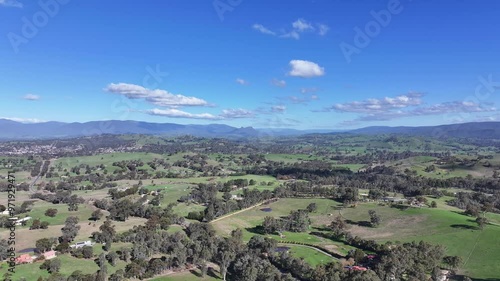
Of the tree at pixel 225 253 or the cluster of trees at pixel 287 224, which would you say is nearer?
the tree at pixel 225 253

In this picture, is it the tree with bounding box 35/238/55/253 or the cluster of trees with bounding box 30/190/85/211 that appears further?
the cluster of trees with bounding box 30/190/85/211

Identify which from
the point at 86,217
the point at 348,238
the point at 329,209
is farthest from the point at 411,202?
the point at 86,217

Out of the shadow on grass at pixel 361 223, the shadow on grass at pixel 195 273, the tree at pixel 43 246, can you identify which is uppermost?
the tree at pixel 43 246

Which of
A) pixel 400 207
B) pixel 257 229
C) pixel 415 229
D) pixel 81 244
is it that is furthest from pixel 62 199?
pixel 415 229

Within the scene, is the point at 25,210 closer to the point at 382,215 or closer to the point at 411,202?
the point at 382,215

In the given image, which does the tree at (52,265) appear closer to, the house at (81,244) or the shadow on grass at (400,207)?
the house at (81,244)

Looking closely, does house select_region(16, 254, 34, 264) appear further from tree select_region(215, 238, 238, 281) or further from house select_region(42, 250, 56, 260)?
tree select_region(215, 238, 238, 281)

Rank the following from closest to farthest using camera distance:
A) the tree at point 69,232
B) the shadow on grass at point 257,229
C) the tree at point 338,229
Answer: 1. the tree at point 69,232
2. the tree at point 338,229
3. the shadow on grass at point 257,229

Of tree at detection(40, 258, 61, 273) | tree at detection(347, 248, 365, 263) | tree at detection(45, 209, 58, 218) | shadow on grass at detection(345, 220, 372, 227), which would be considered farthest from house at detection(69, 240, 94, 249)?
shadow on grass at detection(345, 220, 372, 227)

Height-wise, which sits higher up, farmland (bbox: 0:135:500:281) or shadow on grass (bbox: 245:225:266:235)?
farmland (bbox: 0:135:500:281)

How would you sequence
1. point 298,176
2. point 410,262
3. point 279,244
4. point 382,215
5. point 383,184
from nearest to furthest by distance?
point 410,262 → point 279,244 → point 382,215 → point 383,184 → point 298,176

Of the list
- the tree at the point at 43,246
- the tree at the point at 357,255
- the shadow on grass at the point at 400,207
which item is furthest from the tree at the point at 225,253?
the shadow on grass at the point at 400,207
